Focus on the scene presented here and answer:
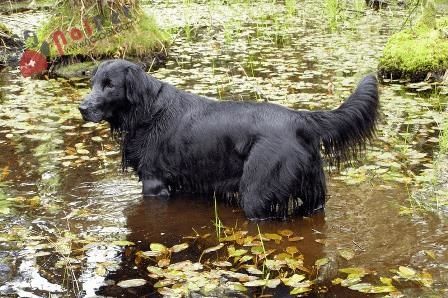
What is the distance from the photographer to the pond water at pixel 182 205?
12.5ft

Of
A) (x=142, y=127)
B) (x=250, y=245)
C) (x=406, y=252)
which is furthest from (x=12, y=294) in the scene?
(x=406, y=252)

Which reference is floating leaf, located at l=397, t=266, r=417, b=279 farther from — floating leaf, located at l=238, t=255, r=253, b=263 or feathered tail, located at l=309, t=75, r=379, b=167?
feathered tail, located at l=309, t=75, r=379, b=167

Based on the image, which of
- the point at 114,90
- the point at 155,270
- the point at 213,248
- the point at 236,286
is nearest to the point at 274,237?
the point at 213,248

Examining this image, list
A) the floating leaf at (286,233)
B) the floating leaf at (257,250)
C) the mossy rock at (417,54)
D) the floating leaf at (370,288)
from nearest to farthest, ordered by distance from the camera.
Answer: the floating leaf at (370,288) < the floating leaf at (257,250) < the floating leaf at (286,233) < the mossy rock at (417,54)

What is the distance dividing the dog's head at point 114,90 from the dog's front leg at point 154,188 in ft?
2.14

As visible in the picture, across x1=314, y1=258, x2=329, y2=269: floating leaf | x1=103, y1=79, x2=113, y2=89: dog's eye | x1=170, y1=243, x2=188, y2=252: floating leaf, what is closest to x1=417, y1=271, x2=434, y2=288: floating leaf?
x1=314, y1=258, x2=329, y2=269: floating leaf

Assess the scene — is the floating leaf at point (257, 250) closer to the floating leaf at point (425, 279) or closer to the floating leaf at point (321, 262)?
the floating leaf at point (321, 262)

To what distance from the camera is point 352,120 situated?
4516 mm

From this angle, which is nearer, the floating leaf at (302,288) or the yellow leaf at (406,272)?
the floating leaf at (302,288)

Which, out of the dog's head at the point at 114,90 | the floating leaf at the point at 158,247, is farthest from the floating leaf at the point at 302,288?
the dog's head at the point at 114,90

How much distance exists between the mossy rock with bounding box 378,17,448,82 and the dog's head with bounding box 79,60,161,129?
5.09 m

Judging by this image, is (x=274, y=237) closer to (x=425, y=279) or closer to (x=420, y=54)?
(x=425, y=279)

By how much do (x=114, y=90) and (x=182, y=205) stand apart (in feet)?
3.69

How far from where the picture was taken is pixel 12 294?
11.6 ft
